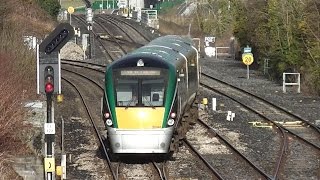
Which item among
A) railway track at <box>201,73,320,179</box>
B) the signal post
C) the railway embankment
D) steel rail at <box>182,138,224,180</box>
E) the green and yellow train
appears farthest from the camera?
the railway embankment

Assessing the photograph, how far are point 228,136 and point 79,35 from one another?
39.6 meters

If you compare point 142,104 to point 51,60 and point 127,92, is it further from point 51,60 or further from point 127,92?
point 51,60

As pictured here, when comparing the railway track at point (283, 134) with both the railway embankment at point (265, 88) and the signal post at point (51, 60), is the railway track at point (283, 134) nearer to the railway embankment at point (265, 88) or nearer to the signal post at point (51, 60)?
the railway embankment at point (265, 88)

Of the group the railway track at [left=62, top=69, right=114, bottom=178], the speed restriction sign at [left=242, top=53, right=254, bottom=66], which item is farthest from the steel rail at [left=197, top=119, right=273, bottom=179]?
the speed restriction sign at [left=242, top=53, right=254, bottom=66]

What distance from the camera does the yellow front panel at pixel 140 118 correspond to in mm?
16797

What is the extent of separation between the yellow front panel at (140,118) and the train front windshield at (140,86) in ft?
0.58

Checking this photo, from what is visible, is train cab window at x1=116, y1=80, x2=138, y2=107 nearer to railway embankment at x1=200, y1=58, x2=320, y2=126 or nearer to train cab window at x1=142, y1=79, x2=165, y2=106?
train cab window at x1=142, y1=79, x2=165, y2=106

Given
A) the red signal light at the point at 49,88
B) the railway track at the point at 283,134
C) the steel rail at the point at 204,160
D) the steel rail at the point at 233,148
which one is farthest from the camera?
the railway track at the point at 283,134

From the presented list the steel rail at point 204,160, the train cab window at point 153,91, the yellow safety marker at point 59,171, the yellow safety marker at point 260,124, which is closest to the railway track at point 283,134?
the yellow safety marker at point 260,124

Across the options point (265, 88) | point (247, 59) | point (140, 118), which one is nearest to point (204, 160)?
point (140, 118)

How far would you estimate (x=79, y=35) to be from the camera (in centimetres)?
5919

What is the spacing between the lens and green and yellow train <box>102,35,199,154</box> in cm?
1678

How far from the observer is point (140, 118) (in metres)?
16.8

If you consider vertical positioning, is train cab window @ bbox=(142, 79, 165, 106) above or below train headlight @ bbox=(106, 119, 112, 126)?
above
